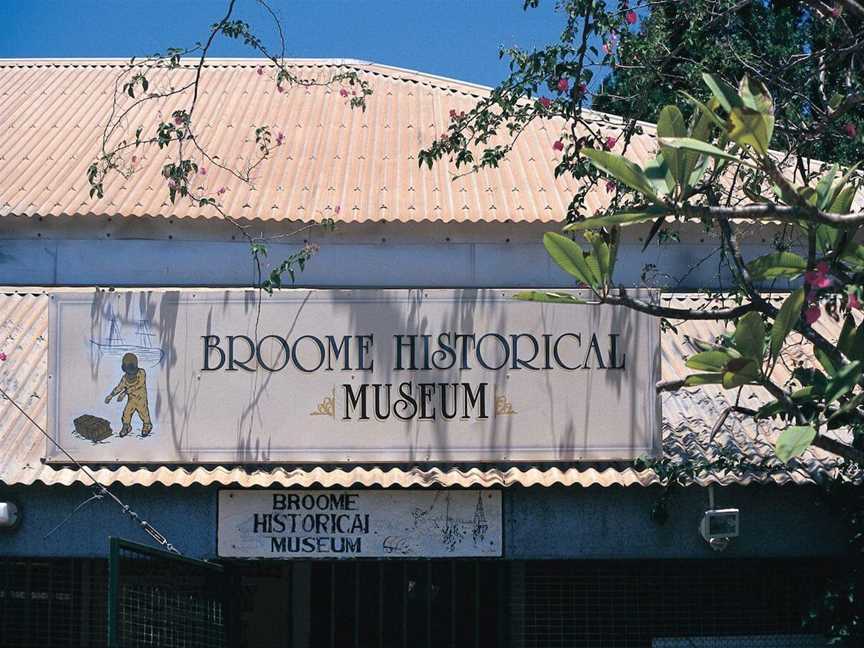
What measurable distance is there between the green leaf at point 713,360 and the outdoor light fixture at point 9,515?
18.6 ft

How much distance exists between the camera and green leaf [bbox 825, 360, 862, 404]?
6.62 meters

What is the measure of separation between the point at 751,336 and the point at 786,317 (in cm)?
21

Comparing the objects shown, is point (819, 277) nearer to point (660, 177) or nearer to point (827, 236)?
point (827, 236)

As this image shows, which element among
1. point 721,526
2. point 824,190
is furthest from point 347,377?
point 824,190

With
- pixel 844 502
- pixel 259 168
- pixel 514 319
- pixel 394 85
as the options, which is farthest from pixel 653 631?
pixel 394 85

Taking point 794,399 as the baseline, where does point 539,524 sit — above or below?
below

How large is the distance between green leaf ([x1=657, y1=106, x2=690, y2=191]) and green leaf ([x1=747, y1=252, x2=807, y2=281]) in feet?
3.47

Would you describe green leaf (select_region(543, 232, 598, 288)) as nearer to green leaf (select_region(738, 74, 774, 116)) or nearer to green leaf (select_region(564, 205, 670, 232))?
green leaf (select_region(564, 205, 670, 232))

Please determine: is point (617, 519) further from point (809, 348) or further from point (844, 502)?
point (809, 348)

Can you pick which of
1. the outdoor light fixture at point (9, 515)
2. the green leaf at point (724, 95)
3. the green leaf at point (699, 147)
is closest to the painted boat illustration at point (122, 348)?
the outdoor light fixture at point (9, 515)

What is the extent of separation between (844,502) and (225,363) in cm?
490

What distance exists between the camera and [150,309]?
417 inches

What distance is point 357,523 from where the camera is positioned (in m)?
10.3

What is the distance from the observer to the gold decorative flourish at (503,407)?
10.4 meters
